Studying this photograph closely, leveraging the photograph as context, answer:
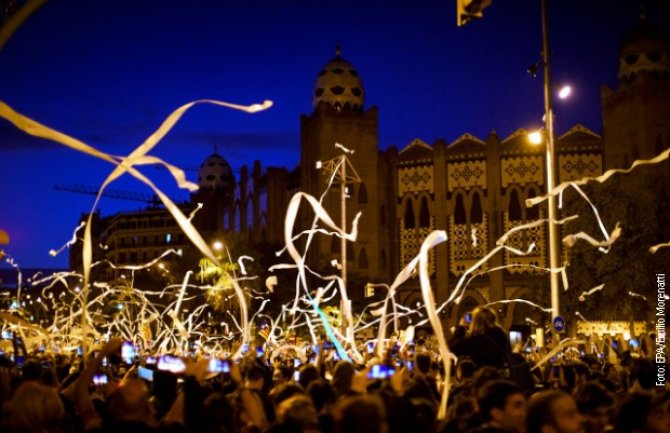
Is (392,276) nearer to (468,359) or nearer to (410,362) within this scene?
(410,362)

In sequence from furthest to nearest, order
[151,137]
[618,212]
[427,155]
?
1. [427,155]
2. [618,212]
3. [151,137]

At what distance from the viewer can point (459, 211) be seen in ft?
190

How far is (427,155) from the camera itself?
59.3 meters

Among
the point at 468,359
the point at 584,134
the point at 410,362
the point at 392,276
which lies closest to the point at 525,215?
the point at 584,134

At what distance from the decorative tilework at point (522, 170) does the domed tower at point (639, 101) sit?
442cm

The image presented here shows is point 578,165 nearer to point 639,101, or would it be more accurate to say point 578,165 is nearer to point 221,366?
point 639,101

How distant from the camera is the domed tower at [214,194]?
7919cm

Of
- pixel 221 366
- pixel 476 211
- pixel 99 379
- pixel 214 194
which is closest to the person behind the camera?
pixel 221 366

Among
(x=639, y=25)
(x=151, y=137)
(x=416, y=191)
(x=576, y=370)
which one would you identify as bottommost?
(x=576, y=370)

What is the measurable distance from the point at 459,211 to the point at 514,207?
375cm

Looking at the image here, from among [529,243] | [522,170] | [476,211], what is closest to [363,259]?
[476,211]

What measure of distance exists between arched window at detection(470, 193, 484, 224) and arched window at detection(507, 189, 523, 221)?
6.27 ft

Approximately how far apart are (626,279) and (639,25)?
76.2 feet

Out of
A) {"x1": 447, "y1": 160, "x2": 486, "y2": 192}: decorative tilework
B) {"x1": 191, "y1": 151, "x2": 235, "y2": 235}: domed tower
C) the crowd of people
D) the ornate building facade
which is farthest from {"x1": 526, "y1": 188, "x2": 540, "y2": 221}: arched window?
the crowd of people
